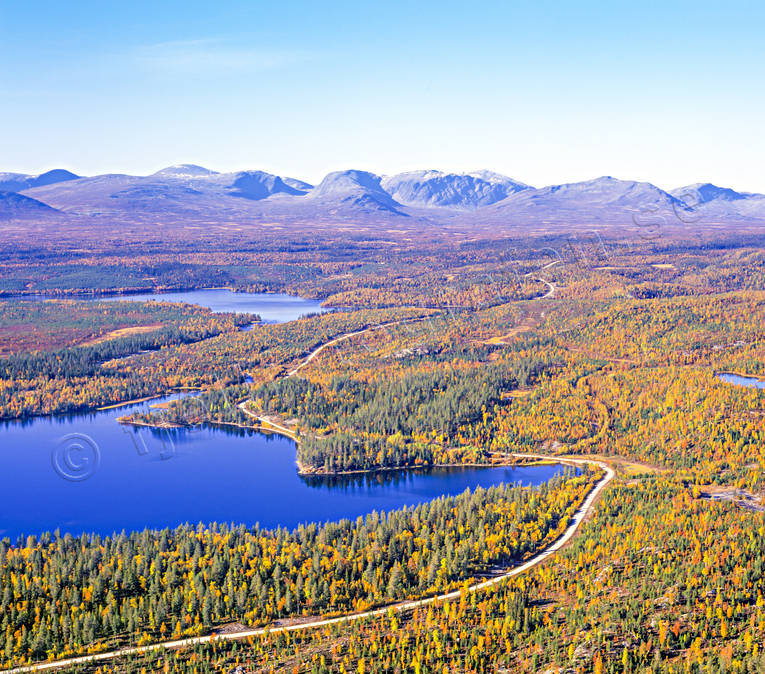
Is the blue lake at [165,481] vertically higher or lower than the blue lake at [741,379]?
lower

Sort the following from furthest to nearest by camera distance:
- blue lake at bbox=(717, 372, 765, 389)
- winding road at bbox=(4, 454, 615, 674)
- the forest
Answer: blue lake at bbox=(717, 372, 765, 389) → winding road at bbox=(4, 454, 615, 674) → the forest

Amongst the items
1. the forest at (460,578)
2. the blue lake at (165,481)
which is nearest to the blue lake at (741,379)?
the forest at (460,578)

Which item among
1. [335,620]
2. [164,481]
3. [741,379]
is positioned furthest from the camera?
[741,379]

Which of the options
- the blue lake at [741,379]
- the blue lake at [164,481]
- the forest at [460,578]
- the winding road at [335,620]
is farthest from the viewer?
the blue lake at [741,379]

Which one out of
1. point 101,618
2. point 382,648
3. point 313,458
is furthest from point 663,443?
point 101,618

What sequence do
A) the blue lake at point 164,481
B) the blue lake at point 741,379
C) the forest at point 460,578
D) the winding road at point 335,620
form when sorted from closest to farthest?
the forest at point 460,578 < the winding road at point 335,620 < the blue lake at point 164,481 < the blue lake at point 741,379

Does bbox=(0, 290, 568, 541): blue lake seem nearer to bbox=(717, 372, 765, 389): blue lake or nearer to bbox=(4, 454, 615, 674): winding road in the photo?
bbox=(4, 454, 615, 674): winding road

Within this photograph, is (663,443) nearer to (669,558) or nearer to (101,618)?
(669,558)

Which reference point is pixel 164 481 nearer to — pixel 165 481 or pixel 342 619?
pixel 165 481

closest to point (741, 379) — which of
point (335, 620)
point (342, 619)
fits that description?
point (342, 619)

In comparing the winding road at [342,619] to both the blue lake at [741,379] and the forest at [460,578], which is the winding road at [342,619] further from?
the blue lake at [741,379]

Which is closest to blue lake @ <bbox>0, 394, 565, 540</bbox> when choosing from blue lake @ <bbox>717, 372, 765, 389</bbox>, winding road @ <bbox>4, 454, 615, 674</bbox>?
winding road @ <bbox>4, 454, 615, 674</bbox>
